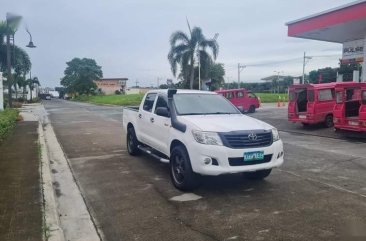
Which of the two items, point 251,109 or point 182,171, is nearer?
point 182,171

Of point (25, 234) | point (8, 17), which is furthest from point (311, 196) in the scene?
point (8, 17)

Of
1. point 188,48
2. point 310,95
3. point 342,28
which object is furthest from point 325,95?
point 188,48

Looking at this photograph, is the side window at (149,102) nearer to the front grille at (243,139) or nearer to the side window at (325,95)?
the front grille at (243,139)

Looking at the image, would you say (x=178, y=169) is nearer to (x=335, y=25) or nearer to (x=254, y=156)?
(x=254, y=156)

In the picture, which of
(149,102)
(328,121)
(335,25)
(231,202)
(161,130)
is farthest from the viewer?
(335,25)

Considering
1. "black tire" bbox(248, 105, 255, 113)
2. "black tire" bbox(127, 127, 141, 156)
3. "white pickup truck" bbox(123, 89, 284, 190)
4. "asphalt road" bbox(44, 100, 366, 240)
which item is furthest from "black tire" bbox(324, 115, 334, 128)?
"black tire" bbox(248, 105, 255, 113)

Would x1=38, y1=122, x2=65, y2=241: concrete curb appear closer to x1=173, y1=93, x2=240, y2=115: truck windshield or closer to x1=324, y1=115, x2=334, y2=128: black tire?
x1=173, y1=93, x2=240, y2=115: truck windshield

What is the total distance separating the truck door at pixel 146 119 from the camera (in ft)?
27.7

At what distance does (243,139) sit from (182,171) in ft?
3.86

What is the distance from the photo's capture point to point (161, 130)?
7637 mm

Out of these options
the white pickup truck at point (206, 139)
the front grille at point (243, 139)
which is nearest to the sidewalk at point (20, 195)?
the white pickup truck at point (206, 139)

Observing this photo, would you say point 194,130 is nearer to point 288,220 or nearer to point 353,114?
point 288,220

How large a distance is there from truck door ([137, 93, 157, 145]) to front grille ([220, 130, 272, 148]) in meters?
2.48

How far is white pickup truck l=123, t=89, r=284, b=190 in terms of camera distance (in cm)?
611
